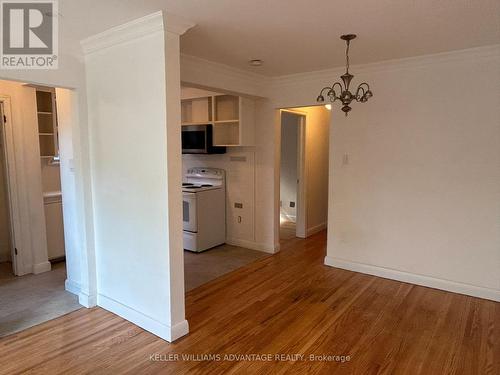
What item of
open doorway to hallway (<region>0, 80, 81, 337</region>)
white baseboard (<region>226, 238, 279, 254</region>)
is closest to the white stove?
white baseboard (<region>226, 238, 279, 254</region>)

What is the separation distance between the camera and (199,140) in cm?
497

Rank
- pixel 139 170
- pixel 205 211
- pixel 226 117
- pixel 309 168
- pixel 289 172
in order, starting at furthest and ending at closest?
1. pixel 289 172
2. pixel 309 168
3. pixel 205 211
4. pixel 226 117
5. pixel 139 170

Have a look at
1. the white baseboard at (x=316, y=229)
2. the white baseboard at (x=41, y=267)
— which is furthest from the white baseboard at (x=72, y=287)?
the white baseboard at (x=316, y=229)

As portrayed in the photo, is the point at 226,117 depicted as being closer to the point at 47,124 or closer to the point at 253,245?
the point at 253,245

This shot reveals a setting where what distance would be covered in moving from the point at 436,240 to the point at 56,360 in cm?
357

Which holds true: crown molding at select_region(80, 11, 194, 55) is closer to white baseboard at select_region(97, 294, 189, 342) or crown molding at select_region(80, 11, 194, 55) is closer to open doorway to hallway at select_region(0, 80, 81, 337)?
open doorway to hallway at select_region(0, 80, 81, 337)

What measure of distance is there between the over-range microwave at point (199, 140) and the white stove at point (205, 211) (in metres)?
0.38

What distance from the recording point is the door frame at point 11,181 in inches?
144

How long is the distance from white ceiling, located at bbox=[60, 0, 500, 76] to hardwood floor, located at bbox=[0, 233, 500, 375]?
94.9 inches

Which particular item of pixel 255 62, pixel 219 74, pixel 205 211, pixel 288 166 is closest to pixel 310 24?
pixel 255 62

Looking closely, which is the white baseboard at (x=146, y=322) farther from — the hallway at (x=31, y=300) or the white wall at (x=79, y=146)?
the hallway at (x=31, y=300)

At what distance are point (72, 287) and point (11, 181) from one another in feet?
4.65

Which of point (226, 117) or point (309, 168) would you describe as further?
point (309, 168)

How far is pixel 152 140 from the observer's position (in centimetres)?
251
